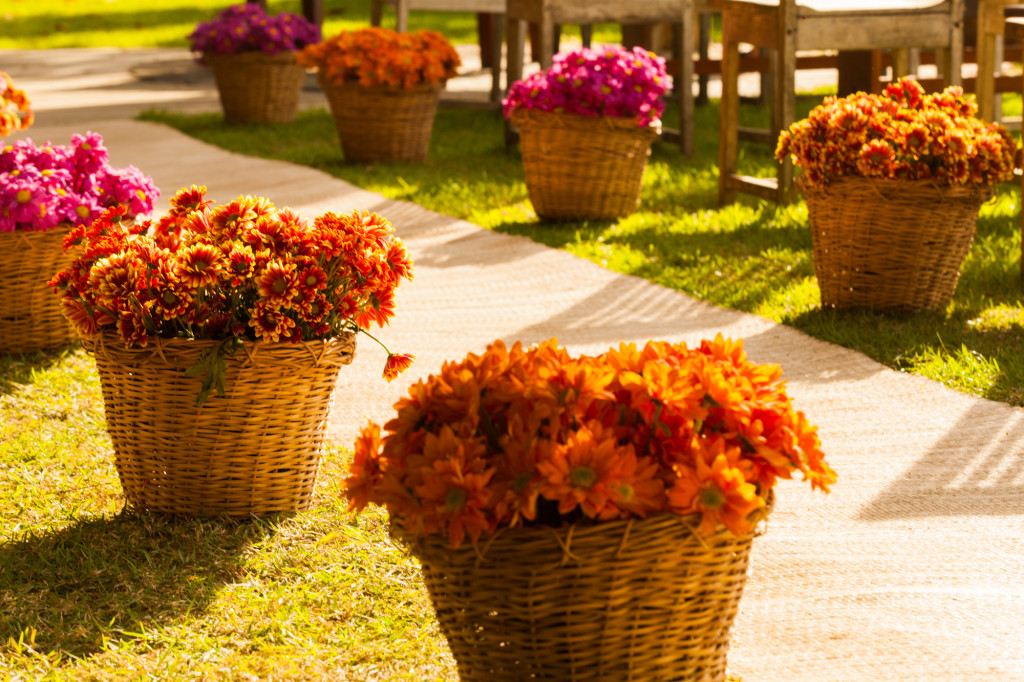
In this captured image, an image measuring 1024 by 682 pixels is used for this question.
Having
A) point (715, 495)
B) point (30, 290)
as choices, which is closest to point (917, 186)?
point (715, 495)

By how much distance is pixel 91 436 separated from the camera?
10.3ft

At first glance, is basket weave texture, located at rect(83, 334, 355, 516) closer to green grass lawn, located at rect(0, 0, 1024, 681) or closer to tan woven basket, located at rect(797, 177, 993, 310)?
green grass lawn, located at rect(0, 0, 1024, 681)

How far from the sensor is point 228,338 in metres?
2.43

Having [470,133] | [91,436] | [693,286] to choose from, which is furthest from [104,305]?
[470,133]

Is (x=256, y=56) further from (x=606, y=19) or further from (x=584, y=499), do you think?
(x=584, y=499)

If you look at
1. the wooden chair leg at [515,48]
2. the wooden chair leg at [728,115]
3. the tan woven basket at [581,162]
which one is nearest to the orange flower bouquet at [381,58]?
the wooden chair leg at [515,48]

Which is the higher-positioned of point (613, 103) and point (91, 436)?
point (613, 103)

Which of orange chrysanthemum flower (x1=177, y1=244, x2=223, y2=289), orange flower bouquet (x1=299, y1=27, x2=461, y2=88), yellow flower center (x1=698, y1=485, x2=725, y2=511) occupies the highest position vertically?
orange flower bouquet (x1=299, y1=27, x2=461, y2=88)

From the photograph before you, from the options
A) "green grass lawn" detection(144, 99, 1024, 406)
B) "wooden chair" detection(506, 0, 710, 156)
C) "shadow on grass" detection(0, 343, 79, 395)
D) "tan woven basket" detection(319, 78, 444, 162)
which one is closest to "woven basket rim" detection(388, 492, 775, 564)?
"green grass lawn" detection(144, 99, 1024, 406)

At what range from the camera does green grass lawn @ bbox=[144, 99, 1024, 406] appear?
3.76 metres

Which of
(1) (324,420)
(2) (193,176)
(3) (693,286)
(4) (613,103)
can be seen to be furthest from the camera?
(2) (193,176)

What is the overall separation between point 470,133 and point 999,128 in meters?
4.82

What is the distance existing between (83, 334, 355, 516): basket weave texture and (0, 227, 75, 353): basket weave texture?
4.07 feet

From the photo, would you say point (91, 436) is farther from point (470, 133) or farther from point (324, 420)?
point (470, 133)
